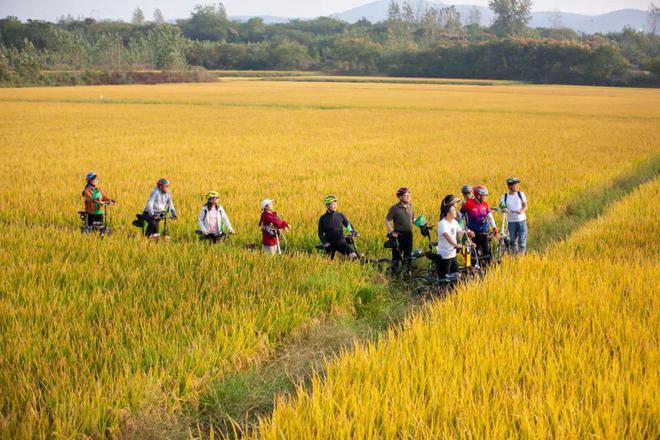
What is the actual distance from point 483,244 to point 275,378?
4655 millimetres

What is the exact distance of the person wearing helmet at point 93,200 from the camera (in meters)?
10.2

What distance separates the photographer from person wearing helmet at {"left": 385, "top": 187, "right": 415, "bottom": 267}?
28.6ft

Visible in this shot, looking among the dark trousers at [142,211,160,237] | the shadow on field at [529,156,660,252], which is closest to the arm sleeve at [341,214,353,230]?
the dark trousers at [142,211,160,237]

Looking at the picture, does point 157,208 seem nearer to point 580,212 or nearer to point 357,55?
point 580,212

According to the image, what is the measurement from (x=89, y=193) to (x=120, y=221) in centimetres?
174

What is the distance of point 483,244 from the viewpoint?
906cm

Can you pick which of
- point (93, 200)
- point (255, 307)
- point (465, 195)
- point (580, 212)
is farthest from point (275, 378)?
point (580, 212)

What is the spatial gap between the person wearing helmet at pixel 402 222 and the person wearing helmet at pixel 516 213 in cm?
192

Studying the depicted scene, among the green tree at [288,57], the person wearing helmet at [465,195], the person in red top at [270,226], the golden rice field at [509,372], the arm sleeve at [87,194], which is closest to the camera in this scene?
the golden rice field at [509,372]

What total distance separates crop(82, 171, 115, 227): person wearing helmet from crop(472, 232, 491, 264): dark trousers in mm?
5982

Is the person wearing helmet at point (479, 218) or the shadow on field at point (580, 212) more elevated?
the person wearing helmet at point (479, 218)

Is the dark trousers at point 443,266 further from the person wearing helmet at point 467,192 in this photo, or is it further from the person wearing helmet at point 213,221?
the person wearing helmet at point 213,221

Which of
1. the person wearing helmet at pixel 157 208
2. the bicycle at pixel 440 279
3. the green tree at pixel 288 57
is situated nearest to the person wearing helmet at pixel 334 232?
the bicycle at pixel 440 279

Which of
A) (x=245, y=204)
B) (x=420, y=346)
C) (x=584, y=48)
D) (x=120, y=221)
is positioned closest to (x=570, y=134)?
(x=245, y=204)
